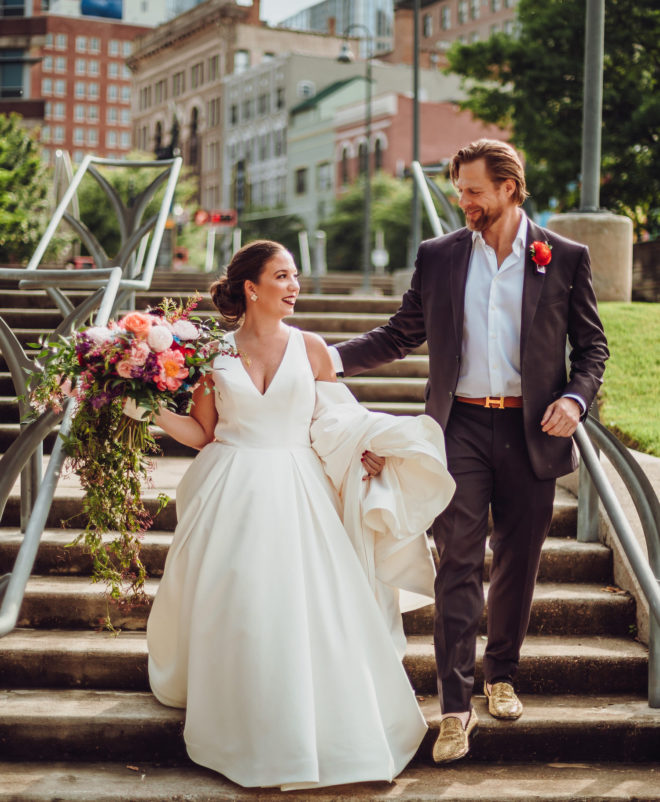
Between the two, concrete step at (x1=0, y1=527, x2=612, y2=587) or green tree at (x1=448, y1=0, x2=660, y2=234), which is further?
green tree at (x1=448, y1=0, x2=660, y2=234)

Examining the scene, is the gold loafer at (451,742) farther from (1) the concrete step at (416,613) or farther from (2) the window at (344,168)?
(2) the window at (344,168)

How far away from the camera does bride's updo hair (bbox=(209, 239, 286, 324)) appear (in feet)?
13.8

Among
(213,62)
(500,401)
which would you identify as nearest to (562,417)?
(500,401)

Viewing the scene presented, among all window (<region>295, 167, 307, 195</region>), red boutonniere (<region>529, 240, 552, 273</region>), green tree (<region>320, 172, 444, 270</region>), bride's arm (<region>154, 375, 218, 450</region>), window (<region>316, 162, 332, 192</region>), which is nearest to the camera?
red boutonniere (<region>529, 240, 552, 273</region>)

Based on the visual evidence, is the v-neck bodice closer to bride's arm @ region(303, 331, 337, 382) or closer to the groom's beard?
bride's arm @ region(303, 331, 337, 382)

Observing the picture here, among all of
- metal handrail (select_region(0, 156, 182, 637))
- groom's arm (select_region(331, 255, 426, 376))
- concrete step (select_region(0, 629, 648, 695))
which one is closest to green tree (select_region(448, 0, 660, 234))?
metal handrail (select_region(0, 156, 182, 637))

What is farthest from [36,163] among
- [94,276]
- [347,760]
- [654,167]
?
[347,760]

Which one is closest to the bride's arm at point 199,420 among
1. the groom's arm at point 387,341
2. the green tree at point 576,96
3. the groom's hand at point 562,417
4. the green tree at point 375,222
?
the groom's arm at point 387,341

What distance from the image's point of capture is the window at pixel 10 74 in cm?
7443

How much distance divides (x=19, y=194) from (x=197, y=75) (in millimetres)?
57138

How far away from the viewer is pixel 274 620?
12.4 ft

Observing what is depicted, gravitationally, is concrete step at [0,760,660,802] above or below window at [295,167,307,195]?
below

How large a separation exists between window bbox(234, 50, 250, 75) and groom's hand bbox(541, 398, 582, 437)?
82043 mm

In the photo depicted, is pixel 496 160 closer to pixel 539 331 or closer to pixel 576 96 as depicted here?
pixel 539 331
